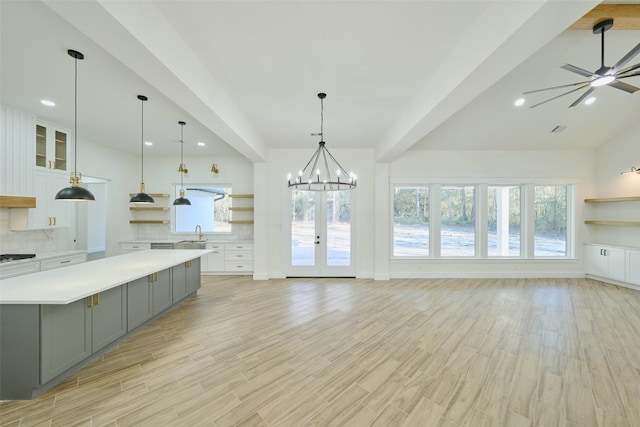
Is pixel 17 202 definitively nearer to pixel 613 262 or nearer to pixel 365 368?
pixel 365 368

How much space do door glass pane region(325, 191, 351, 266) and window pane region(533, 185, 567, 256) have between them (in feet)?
14.8

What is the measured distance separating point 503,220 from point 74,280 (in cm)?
775

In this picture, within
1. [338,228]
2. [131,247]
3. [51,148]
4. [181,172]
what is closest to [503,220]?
[338,228]

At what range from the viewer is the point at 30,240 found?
410 cm

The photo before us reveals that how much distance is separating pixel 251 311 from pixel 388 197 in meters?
3.75

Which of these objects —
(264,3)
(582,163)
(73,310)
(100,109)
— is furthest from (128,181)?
(582,163)

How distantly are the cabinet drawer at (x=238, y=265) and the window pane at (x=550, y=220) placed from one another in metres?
6.92

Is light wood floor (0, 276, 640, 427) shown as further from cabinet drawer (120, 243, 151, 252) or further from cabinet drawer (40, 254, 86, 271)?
cabinet drawer (120, 243, 151, 252)

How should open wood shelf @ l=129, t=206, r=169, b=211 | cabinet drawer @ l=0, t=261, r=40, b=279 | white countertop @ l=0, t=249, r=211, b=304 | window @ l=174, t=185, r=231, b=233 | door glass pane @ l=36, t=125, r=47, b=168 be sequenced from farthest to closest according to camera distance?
1. window @ l=174, t=185, r=231, b=233
2. open wood shelf @ l=129, t=206, r=169, b=211
3. door glass pane @ l=36, t=125, r=47, b=168
4. cabinet drawer @ l=0, t=261, r=40, b=279
5. white countertop @ l=0, t=249, r=211, b=304

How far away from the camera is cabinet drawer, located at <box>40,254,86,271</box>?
3.91 meters

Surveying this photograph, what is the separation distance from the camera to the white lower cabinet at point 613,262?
4812 millimetres

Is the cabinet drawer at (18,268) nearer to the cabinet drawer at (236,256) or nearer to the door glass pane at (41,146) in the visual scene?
the door glass pane at (41,146)

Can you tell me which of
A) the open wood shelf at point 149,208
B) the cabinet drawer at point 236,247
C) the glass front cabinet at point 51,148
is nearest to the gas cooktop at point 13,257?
the glass front cabinet at point 51,148

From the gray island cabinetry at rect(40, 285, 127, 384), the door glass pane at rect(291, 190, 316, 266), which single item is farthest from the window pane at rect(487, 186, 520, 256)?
the gray island cabinetry at rect(40, 285, 127, 384)
